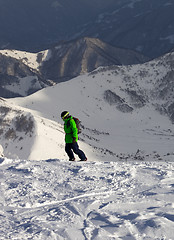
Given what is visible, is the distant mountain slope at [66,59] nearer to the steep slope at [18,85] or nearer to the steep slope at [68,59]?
the steep slope at [68,59]

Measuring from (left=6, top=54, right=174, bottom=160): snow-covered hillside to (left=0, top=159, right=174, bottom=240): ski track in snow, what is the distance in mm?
22529

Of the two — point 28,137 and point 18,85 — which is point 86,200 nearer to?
point 28,137

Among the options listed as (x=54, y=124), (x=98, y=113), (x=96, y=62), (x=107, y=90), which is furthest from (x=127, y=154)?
(x=96, y=62)

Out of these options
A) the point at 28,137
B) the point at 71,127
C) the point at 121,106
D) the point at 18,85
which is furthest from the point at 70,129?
the point at 18,85

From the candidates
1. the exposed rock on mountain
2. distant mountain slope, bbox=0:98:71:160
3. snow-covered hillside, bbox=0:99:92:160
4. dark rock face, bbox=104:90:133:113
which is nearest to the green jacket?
snow-covered hillside, bbox=0:99:92:160

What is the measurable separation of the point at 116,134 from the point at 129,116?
22.3ft

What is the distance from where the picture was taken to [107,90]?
54.1m

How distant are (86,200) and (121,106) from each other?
4336 cm

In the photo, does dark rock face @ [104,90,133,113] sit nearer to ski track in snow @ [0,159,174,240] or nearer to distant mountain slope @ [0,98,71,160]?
distant mountain slope @ [0,98,71,160]

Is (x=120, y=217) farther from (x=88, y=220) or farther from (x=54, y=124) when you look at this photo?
(x=54, y=124)

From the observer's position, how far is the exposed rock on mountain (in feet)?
458

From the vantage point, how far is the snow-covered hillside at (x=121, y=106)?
1524 inches

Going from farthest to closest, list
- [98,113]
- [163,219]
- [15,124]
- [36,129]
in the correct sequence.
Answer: [98,113], [15,124], [36,129], [163,219]

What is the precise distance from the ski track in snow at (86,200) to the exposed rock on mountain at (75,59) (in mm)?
125906
